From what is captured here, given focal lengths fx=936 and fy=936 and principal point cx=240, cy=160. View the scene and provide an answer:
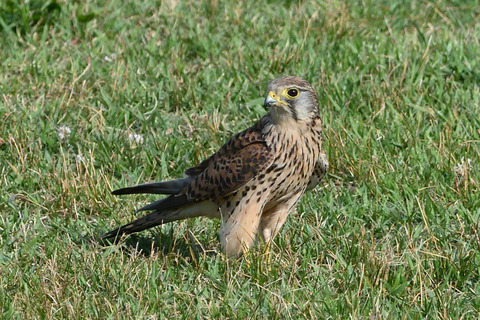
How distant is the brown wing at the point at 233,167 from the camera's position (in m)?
5.04

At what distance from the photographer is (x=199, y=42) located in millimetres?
7941

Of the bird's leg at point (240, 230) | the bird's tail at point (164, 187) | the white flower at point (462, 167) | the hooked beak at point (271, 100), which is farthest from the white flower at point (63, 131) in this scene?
the white flower at point (462, 167)

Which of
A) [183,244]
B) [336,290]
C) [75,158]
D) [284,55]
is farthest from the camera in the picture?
[284,55]

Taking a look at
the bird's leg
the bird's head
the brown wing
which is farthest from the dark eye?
the bird's leg

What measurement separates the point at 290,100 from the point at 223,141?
175 centimetres

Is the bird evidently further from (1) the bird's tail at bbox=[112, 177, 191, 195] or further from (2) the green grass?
(2) the green grass

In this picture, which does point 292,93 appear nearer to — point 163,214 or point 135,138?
point 163,214

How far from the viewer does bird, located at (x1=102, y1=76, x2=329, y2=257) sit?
5.03 meters

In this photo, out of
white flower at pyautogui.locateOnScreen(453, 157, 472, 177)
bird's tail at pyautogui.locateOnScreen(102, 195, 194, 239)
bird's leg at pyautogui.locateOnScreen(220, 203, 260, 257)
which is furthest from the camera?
white flower at pyautogui.locateOnScreen(453, 157, 472, 177)

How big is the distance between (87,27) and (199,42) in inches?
40.7

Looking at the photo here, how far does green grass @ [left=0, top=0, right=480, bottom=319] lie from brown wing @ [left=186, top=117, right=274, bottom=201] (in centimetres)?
32

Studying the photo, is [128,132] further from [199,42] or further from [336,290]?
[336,290]

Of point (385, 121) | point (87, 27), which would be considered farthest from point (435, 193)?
point (87, 27)

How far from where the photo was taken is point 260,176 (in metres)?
5.05
